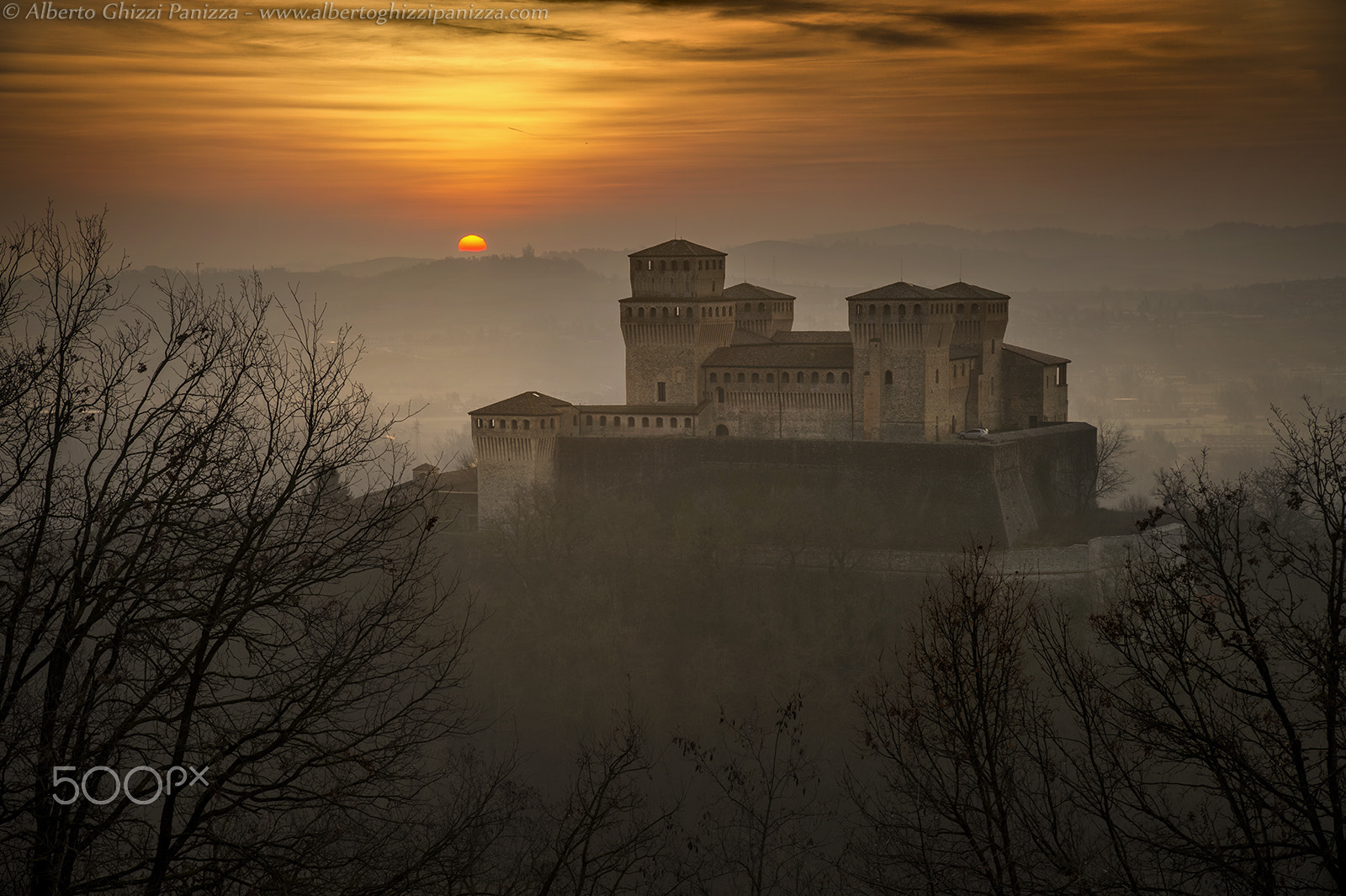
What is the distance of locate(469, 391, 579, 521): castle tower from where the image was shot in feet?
107

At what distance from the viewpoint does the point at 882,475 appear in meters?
31.4

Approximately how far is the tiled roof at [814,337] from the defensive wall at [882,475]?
3627mm

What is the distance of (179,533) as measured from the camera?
874 cm

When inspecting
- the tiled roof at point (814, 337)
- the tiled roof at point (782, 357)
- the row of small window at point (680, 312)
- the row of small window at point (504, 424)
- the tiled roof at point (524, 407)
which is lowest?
the row of small window at point (504, 424)

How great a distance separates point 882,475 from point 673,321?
705 cm

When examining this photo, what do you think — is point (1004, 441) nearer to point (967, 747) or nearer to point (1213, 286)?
point (967, 747)

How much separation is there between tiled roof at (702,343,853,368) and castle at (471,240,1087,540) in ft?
0.14

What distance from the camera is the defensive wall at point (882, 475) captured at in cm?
3050

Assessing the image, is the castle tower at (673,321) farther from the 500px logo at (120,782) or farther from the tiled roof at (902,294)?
the 500px logo at (120,782)

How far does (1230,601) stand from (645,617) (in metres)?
22.9

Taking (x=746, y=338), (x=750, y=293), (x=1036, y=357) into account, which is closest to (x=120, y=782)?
(x=746, y=338)

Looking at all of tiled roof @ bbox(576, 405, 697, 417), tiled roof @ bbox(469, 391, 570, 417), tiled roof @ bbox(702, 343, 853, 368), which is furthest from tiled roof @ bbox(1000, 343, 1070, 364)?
tiled roof @ bbox(469, 391, 570, 417)

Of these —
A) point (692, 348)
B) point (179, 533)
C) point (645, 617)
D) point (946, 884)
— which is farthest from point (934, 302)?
point (179, 533)

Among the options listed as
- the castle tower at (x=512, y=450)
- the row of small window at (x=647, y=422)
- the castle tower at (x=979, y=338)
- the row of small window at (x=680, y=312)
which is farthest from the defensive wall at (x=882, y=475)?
the row of small window at (x=680, y=312)
